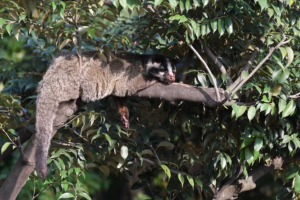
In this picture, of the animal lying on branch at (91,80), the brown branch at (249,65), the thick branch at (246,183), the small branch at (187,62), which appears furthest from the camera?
the thick branch at (246,183)

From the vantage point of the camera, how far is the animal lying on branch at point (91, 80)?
4.66 metres

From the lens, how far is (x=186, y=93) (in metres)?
4.49

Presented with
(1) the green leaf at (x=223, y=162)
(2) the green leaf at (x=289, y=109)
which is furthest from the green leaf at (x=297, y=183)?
(2) the green leaf at (x=289, y=109)

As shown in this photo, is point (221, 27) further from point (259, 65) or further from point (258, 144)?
point (258, 144)

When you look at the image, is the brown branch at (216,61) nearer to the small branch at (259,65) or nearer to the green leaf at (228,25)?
the small branch at (259,65)

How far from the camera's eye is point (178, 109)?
507cm

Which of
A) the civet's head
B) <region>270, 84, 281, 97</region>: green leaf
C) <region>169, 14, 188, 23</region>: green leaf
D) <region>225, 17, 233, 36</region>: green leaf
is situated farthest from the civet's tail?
<region>270, 84, 281, 97</region>: green leaf

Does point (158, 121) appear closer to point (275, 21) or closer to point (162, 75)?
point (162, 75)

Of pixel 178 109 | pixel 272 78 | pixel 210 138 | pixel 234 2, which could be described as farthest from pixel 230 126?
pixel 234 2

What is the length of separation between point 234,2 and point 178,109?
4.00 ft

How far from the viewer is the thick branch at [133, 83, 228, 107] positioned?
4.42 m

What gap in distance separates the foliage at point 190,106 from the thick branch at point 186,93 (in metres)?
0.20

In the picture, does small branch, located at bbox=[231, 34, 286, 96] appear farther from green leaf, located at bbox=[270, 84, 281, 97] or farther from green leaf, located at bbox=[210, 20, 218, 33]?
green leaf, located at bbox=[210, 20, 218, 33]

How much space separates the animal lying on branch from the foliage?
17cm
